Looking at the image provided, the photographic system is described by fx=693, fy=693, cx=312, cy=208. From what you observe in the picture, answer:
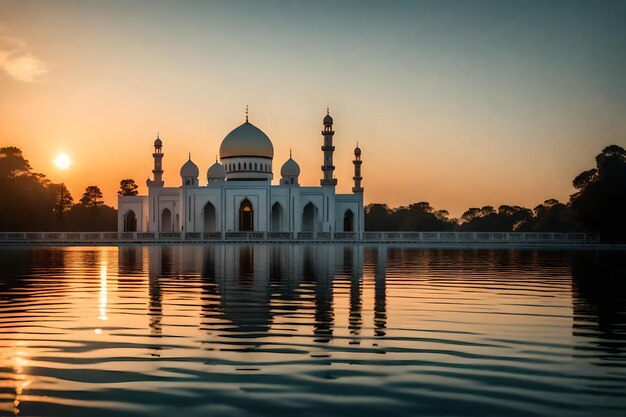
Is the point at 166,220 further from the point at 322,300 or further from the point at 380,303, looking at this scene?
the point at 380,303

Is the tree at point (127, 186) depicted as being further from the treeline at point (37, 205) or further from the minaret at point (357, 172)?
the minaret at point (357, 172)

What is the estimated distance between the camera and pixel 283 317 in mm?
10734

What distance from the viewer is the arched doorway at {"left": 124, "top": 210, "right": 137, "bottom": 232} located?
224 feet

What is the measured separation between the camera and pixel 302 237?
57000 millimetres

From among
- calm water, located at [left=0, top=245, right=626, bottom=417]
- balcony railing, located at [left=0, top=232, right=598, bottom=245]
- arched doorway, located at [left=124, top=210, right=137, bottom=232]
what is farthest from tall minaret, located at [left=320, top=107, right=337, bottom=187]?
calm water, located at [left=0, top=245, right=626, bottom=417]

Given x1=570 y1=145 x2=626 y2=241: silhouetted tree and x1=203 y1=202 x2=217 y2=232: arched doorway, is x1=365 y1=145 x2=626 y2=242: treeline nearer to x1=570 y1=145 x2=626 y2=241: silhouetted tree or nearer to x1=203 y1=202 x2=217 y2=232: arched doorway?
x1=570 y1=145 x2=626 y2=241: silhouetted tree

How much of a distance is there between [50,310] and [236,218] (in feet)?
169

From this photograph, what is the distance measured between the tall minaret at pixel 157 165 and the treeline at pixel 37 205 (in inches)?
435

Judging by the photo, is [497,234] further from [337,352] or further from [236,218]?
[337,352]

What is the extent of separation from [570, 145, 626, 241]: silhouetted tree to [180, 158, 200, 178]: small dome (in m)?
34.6

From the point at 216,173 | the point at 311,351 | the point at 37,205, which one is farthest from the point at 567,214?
the point at 311,351

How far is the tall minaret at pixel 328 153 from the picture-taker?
214 feet

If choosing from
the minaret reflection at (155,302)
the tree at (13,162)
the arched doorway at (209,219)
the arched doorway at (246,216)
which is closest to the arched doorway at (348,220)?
the arched doorway at (246,216)

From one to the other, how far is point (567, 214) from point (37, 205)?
5144 cm
